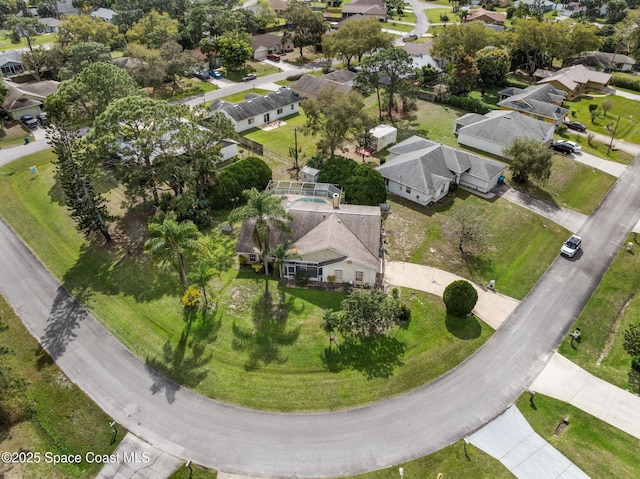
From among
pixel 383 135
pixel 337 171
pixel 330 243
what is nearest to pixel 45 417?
pixel 330 243

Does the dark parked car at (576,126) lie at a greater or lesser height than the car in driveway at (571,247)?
greater

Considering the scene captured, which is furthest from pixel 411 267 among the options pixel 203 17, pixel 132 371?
pixel 203 17

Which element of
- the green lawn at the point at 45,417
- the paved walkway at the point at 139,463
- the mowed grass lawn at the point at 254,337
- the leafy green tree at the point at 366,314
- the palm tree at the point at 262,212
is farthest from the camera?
the palm tree at the point at 262,212

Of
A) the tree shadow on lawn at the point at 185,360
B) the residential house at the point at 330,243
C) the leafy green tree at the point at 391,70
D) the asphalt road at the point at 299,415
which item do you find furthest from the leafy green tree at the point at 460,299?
the leafy green tree at the point at 391,70

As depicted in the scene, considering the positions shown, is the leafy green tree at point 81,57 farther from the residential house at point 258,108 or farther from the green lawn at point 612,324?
the green lawn at point 612,324

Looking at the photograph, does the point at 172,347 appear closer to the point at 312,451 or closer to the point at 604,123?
the point at 312,451

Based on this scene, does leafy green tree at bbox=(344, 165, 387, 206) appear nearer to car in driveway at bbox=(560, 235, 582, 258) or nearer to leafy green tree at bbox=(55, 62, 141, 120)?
car in driveway at bbox=(560, 235, 582, 258)

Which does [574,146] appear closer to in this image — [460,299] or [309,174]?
[309,174]
